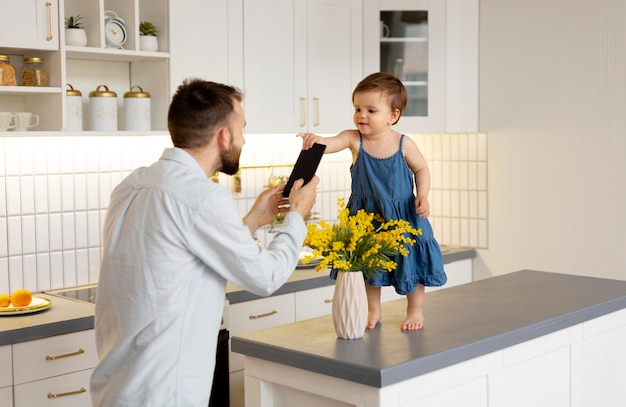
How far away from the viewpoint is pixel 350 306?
2154 millimetres

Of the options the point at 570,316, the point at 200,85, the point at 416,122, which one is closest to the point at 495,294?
the point at 570,316

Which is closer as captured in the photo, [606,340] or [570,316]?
[570,316]

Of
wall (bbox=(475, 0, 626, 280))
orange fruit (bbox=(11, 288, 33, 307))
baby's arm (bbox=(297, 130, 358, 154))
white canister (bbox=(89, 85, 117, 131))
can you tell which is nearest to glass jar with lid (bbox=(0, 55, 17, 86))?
white canister (bbox=(89, 85, 117, 131))

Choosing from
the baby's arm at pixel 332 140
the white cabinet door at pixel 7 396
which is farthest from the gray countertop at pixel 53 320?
the baby's arm at pixel 332 140

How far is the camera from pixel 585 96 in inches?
161

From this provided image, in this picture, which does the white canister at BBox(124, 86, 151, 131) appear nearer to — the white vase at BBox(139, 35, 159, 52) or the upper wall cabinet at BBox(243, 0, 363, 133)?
the white vase at BBox(139, 35, 159, 52)

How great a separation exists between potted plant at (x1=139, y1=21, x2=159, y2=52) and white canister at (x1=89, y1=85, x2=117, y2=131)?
0.77 feet

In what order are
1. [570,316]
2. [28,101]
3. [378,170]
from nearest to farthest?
[378,170] < [570,316] < [28,101]

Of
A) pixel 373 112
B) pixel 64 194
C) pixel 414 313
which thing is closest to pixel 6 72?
pixel 64 194

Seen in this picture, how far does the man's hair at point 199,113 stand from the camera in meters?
1.92

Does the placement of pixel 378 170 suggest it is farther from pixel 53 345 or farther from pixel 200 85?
pixel 53 345

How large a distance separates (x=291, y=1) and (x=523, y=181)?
1.50 metres

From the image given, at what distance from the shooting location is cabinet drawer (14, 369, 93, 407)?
9.19 ft

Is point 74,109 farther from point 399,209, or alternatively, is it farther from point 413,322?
point 413,322
